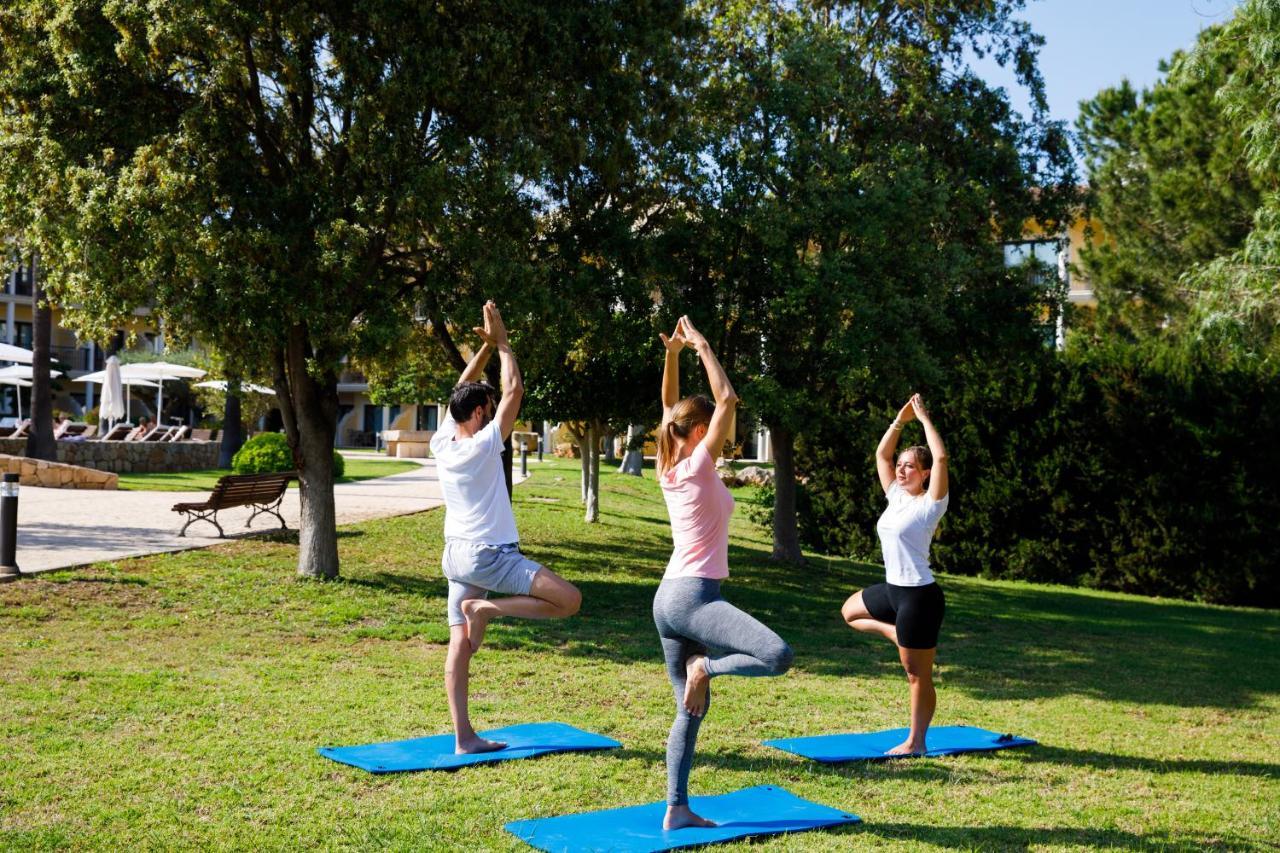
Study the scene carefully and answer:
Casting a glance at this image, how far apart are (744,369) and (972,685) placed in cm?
679

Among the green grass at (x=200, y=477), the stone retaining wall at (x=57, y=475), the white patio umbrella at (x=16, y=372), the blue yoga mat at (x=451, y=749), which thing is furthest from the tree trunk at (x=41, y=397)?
the blue yoga mat at (x=451, y=749)

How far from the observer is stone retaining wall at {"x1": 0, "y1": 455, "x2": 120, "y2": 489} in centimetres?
2442

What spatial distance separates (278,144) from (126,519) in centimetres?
784

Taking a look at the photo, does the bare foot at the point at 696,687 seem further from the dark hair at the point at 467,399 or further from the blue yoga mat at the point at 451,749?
the dark hair at the point at 467,399

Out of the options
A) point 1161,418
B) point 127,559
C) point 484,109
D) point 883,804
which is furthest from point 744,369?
point 883,804

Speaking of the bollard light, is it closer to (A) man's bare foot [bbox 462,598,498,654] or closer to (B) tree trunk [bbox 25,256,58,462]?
(A) man's bare foot [bbox 462,598,498,654]

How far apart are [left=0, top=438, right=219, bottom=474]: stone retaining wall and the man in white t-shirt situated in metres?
24.2

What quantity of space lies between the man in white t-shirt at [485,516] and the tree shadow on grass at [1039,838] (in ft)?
6.65

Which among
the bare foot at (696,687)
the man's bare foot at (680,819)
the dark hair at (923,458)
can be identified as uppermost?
the dark hair at (923,458)

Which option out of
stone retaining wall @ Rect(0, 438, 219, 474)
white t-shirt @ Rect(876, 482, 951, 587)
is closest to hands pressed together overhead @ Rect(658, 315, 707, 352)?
white t-shirt @ Rect(876, 482, 951, 587)

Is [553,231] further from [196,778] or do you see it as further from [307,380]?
[196,778]

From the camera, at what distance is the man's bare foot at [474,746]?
6.74 metres

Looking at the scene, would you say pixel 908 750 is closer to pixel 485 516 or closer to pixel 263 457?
pixel 485 516

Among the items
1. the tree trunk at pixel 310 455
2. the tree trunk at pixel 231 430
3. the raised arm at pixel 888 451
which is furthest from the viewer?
the tree trunk at pixel 231 430
